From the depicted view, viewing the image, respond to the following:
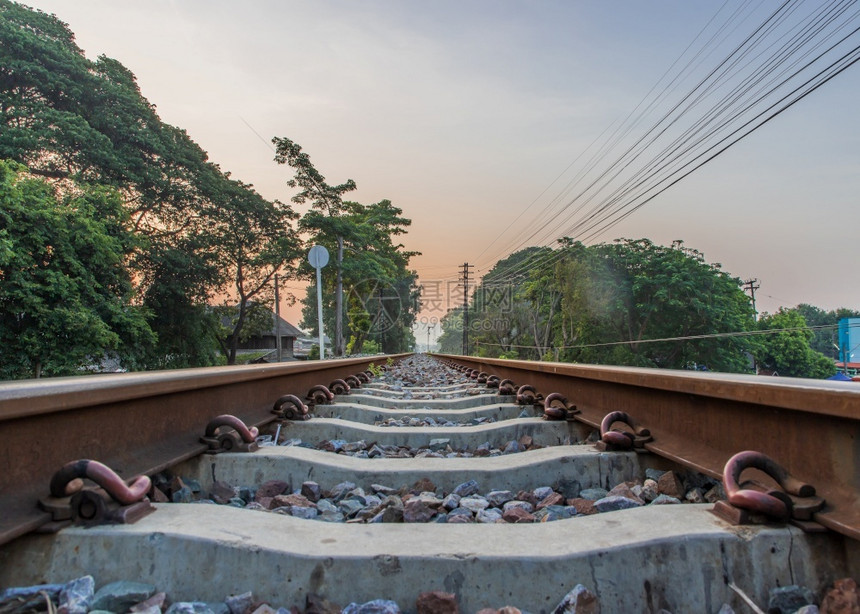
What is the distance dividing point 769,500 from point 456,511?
832 mm

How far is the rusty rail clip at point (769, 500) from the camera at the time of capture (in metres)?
1.10

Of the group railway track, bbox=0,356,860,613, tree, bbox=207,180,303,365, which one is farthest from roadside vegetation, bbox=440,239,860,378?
railway track, bbox=0,356,860,613

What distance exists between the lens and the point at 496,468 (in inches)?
72.0

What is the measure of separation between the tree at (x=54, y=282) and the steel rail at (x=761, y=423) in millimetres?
18037

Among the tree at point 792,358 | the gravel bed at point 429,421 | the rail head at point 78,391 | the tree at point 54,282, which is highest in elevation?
the tree at point 54,282

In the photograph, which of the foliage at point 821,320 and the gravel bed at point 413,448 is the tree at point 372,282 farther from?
the foliage at point 821,320

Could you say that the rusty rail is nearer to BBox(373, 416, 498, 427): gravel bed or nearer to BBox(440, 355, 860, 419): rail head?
BBox(440, 355, 860, 419): rail head

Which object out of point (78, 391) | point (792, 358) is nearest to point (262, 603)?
point (78, 391)

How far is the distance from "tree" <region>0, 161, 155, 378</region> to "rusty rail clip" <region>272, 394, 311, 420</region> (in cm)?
1608

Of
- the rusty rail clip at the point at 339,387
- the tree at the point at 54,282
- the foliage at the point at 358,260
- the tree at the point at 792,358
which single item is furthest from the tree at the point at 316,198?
the tree at the point at 792,358

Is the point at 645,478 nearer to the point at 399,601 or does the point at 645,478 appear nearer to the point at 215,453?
the point at 399,601

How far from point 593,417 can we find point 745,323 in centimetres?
4826

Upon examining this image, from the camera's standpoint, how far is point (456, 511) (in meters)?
1.54

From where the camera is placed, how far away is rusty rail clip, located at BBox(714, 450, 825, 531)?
1102mm
